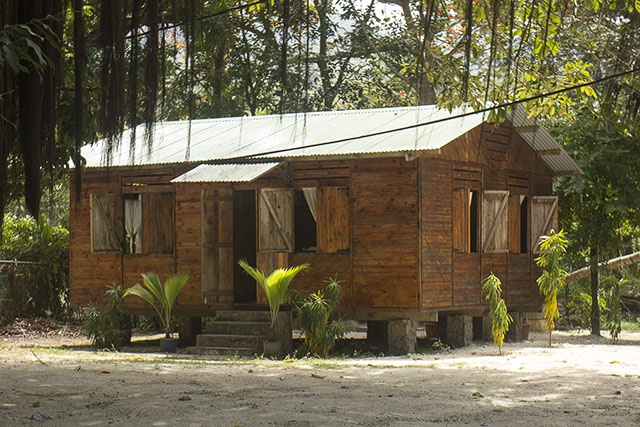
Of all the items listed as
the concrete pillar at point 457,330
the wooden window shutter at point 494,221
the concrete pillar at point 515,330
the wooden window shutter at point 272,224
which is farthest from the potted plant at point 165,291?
the concrete pillar at point 515,330

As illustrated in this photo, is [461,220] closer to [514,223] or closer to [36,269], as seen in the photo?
[514,223]

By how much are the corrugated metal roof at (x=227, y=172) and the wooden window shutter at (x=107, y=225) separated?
72.1 inches

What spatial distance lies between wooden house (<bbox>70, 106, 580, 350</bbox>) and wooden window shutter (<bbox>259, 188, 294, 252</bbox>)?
16 mm

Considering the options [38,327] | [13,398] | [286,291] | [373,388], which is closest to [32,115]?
[13,398]

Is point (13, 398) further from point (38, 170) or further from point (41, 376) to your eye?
point (38, 170)

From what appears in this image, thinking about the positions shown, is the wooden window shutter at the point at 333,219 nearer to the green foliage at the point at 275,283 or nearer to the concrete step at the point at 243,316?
the green foliage at the point at 275,283

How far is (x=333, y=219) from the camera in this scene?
565 inches

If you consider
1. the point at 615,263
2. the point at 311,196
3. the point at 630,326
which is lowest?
the point at 630,326

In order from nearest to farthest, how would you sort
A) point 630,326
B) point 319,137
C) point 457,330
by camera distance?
point 319,137 → point 457,330 → point 630,326

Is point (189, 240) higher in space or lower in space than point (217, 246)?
higher

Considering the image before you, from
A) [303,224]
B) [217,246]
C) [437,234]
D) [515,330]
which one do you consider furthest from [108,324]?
[515,330]

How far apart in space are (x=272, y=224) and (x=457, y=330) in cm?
350

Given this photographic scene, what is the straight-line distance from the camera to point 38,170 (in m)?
5.29

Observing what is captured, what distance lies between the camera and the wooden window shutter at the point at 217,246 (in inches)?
581
